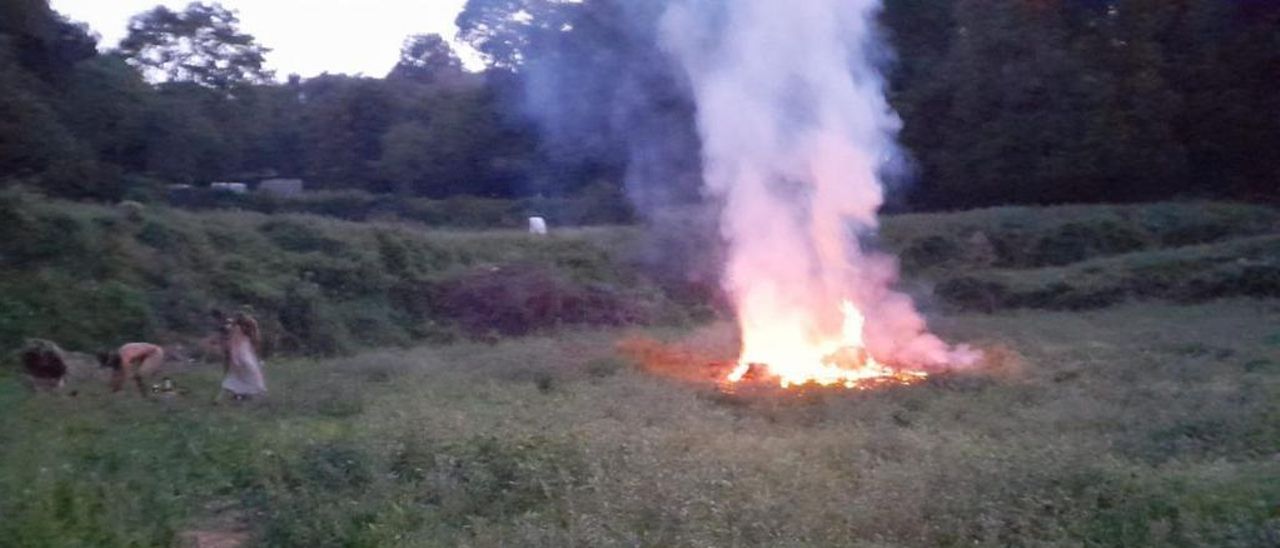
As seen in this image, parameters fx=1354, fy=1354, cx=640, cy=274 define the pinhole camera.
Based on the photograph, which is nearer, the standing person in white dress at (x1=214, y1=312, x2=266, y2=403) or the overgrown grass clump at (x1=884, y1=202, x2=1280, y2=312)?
the standing person in white dress at (x1=214, y1=312, x2=266, y2=403)

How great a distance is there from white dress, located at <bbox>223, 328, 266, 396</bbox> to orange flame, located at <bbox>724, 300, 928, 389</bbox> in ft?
16.9

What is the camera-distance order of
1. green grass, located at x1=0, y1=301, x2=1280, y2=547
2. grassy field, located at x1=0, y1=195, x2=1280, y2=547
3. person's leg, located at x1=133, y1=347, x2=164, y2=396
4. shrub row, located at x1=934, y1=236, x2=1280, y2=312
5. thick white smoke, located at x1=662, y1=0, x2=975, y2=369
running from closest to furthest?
green grass, located at x1=0, y1=301, x2=1280, y2=547 < grassy field, located at x1=0, y1=195, x2=1280, y2=547 < person's leg, located at x1=133, y1=347, x2=164, y2=396 < thick white smoke, located at x1=662, y1=0, x2=975, y2=369 < shrub row, located at x1=934, y1=236, x2=1280, y2=312

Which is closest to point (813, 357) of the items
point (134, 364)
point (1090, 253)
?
point (134, 364)

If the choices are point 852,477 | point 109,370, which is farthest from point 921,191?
point 852,477

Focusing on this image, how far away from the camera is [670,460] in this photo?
30.7 feet

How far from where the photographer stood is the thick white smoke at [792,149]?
16609 mm

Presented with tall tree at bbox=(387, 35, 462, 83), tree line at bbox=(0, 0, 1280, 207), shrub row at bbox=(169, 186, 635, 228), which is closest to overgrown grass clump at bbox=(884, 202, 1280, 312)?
tree line at bbox=(0, 0, 1280, 207)

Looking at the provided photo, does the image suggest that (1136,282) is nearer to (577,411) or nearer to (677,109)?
(677,109)

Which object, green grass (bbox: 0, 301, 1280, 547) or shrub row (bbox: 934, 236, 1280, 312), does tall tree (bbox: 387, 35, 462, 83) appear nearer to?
shrub row (bbox: 934, 236, 1280, 312)

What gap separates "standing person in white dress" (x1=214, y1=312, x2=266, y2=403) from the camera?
1452 cm

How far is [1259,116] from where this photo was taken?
30.8m

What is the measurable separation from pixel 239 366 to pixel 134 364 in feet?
3.90

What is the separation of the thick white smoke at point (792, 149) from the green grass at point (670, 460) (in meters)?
2.35

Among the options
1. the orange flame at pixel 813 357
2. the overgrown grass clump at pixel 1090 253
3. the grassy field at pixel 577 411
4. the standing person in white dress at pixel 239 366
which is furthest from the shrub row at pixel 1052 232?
the standing person in white dress at pixel 239 366
